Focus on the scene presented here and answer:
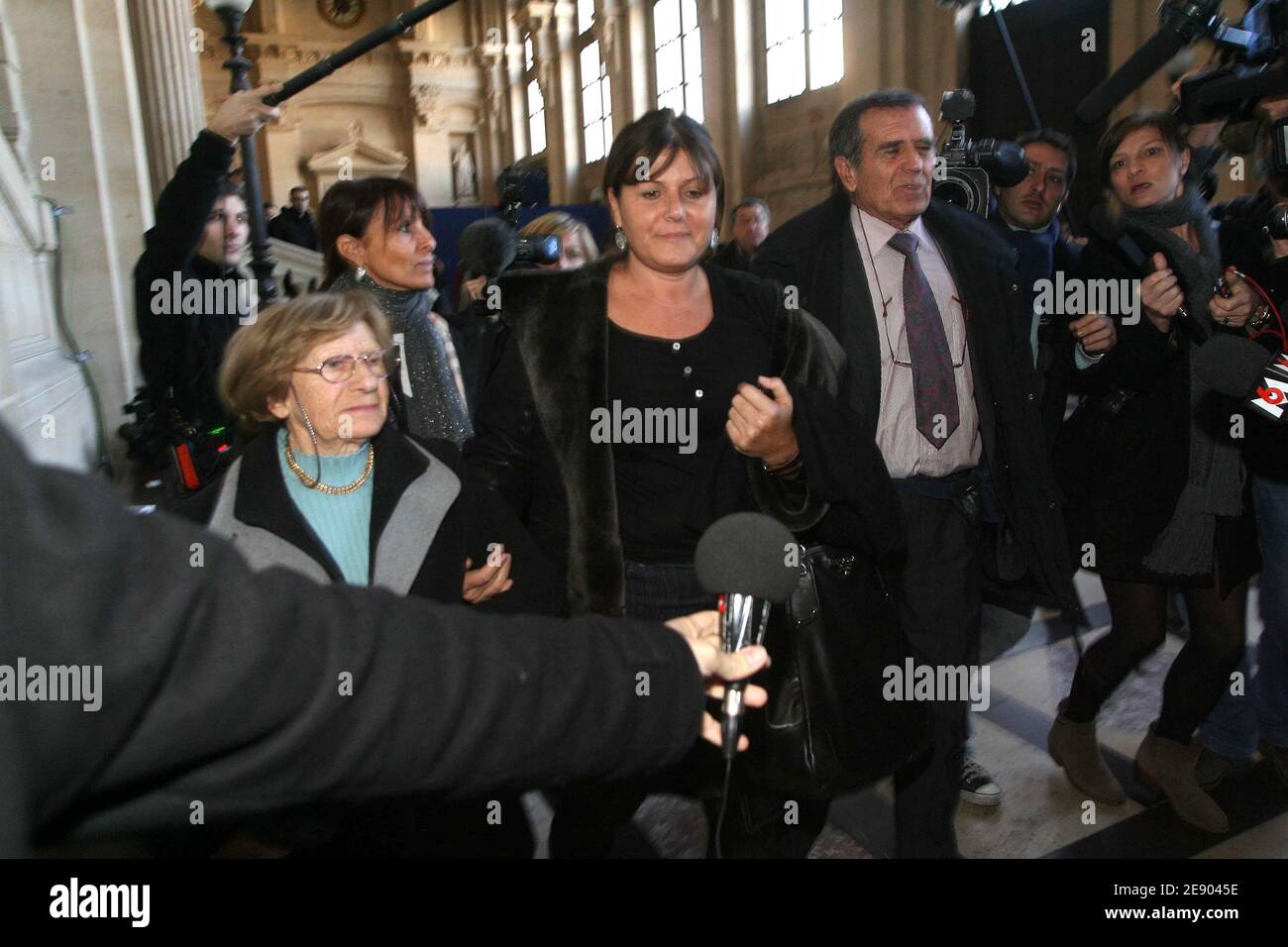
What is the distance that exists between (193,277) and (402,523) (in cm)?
192

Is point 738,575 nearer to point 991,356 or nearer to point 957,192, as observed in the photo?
point 991,356

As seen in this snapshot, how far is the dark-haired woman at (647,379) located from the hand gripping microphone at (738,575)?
0.82m

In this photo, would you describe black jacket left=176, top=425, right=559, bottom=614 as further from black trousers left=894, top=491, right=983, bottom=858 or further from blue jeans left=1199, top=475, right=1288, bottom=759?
blue jeans left=1199, top=475, right=1288, bottom=759

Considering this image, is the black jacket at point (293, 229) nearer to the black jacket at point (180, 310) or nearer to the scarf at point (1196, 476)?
the black jacket at point (180, 310)

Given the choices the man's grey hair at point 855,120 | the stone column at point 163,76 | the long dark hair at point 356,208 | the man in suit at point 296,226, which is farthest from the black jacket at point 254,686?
the man in suit at point 296,226

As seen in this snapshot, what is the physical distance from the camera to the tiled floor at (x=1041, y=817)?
2721mm

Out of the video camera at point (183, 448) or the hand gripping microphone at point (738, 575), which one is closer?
the hand gripping microphone at point (738, 575)

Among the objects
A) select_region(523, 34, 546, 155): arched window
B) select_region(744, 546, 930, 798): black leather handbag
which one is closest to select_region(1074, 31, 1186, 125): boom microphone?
select_region(744, 546, 930, 798): black leather handbag

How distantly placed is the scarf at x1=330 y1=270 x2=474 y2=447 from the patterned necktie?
1347mm

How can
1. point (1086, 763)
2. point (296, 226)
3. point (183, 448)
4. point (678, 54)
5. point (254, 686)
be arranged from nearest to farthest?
point (254, 686) < point (1086, 763) < point (183, 448) < point (296, 226) < point (678, 54)

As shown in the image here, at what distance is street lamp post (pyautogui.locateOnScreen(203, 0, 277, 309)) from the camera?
3.96 metres

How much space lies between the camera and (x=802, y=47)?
1303 centimetres

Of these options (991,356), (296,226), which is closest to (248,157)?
(991,356)
